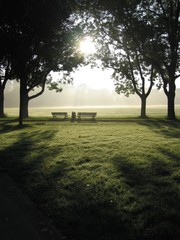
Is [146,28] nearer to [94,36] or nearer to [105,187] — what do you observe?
[94,36]

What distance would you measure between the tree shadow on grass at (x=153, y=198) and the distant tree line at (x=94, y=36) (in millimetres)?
12947

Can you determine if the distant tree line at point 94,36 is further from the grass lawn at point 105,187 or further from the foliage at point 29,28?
the grass lawn at point 105,187

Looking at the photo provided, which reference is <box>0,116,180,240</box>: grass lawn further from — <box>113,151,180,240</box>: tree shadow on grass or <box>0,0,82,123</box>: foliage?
<box>0,0,82,123</box>: foliage

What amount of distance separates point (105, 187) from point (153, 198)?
110 centimetres

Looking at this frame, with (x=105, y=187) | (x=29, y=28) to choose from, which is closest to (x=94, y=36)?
(x=29, y=28)

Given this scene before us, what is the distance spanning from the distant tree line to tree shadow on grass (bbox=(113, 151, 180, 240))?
12947mm

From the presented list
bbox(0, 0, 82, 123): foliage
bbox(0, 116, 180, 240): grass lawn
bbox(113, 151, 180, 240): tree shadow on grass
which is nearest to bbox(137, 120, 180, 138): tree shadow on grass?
bbox(0, 116, 180, 240): grass lawn

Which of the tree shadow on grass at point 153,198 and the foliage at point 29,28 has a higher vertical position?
the foliage at point 29,28

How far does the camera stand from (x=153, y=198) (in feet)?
17.0

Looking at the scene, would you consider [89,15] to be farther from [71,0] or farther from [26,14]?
[26,14]

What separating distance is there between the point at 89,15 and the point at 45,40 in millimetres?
11592

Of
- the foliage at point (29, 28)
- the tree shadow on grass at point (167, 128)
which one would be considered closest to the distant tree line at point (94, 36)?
the foliage at point (29, 28)

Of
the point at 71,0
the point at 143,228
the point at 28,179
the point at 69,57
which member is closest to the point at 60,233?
the point at 143,228

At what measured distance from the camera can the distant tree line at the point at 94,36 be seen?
687 inches
